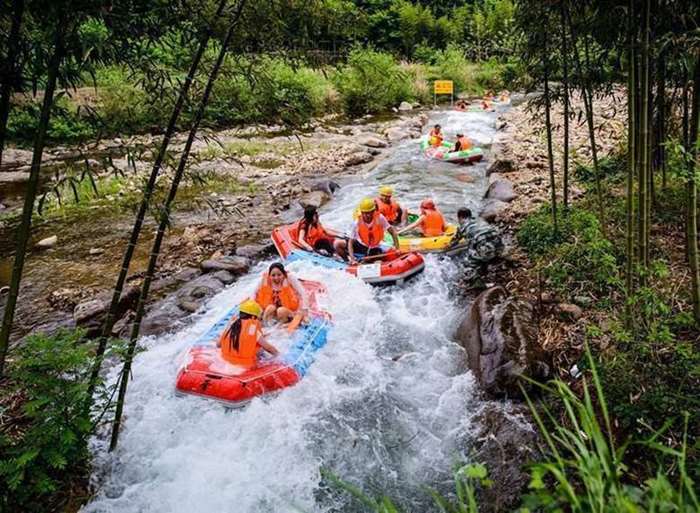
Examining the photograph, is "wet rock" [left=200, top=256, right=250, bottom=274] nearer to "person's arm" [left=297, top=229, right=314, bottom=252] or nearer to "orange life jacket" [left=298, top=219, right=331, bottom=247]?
"person's arm" [left=297, top=229, right=314, bottom=252]

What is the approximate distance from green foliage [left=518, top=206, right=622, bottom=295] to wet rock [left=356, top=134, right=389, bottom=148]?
9587 millimetres

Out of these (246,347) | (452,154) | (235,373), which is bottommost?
(235,373)

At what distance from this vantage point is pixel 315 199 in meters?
10.8

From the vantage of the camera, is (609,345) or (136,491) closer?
(136,491)

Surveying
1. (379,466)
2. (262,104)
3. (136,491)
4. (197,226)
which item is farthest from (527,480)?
(197,226)

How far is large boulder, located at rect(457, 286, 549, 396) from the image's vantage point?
161 inches

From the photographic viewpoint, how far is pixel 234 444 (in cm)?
396

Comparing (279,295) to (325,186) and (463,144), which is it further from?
(463,144)

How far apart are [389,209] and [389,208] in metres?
0.02

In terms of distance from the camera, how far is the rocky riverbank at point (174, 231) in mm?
5379

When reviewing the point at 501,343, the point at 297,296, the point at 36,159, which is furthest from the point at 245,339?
the point at 36,159

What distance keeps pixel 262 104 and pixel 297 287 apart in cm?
258

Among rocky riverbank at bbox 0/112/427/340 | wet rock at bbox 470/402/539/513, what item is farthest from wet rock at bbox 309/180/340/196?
wet rock at bbox 470/402/539/513

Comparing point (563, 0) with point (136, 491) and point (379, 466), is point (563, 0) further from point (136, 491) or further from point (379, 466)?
point (136, 491)
